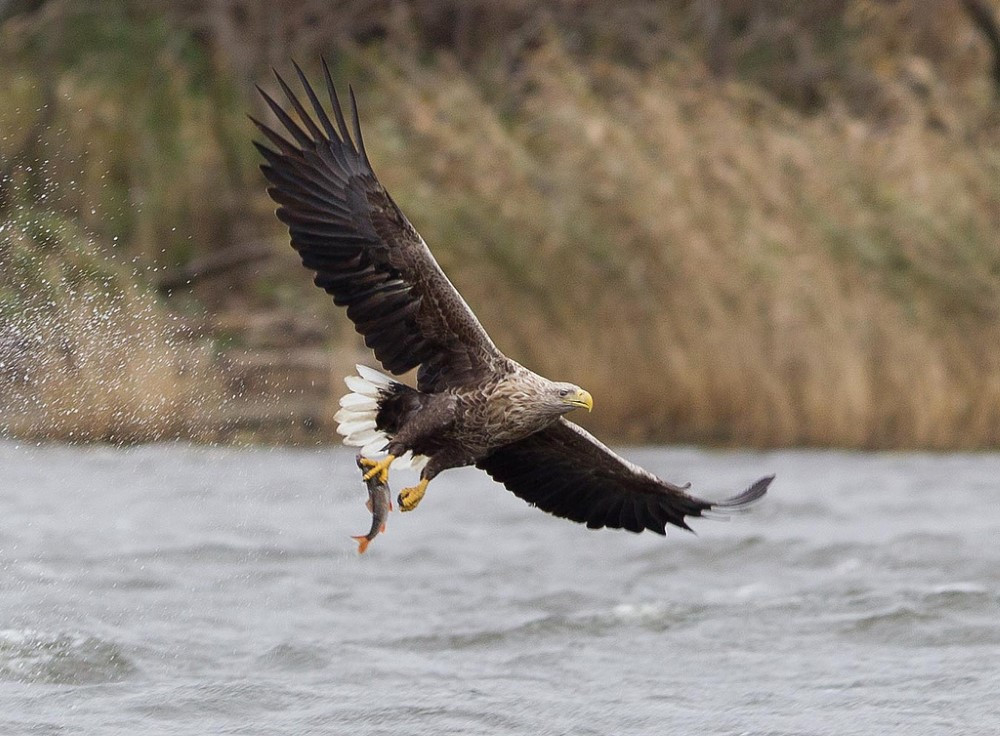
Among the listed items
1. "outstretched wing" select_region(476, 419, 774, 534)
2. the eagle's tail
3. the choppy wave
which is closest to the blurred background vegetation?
the choppy wave

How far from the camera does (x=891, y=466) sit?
1270 cm

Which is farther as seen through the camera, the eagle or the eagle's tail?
the eagle's tail

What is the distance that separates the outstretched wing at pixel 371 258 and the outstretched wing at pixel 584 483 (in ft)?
2.17

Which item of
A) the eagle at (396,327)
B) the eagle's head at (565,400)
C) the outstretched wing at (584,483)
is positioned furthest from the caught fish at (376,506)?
the outstretched wing at (584,483)

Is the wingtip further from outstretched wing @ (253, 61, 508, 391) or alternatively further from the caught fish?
the caught fish

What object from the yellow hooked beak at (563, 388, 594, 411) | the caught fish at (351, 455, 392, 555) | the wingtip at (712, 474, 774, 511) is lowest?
the wingtip at (712, 474, 774, 511)

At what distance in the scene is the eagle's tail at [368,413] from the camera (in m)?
6.79

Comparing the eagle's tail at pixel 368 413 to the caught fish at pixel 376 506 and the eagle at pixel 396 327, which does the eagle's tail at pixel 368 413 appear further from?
the caught fish at pixel 376 506

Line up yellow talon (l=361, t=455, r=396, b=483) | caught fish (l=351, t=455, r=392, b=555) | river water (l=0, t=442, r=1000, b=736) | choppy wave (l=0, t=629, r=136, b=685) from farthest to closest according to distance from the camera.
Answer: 1. choppy wave (l=0, t=629, r=136, b=685)
2. river water (l=0, t=442, r=1000, b=736)
3. yellow talon (l=361, t=455, r=396, b=483)
4. caught fish (l=351, t=455, r=392, b=555)

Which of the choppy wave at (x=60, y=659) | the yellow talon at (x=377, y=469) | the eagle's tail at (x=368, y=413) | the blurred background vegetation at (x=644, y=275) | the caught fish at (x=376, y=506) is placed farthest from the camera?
the blurred background vegetation at (x=644, y=275)

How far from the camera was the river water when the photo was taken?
7262 mm

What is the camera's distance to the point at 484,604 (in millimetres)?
9219

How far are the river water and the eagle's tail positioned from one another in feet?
3.49

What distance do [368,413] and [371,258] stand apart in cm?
57
